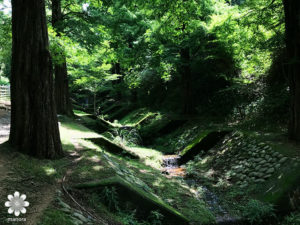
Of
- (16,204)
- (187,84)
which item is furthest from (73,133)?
(187,84)

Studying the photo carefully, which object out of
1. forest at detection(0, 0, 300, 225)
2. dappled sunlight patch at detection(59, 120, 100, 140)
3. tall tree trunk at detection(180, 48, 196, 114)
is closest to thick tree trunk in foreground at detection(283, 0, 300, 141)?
forest at detection(0, 0, 300, 225)

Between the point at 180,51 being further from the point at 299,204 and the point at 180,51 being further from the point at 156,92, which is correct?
the point at 299,204

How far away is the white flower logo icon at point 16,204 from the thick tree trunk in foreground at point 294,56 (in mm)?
7544

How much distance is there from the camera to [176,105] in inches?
710

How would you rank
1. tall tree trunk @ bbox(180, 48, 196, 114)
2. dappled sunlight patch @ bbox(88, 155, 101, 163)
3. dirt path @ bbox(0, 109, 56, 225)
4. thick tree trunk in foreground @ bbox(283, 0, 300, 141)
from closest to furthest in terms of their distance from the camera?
dirt path @ bbox(0, 109, 56, 225)
dappled sunlight patch @ bbox(88, 155, 101, 163)
thick tree trunk in foreground @ bbox(283, 0, 300, 141)
tall tree trunk @ bbox(180, 48, 196, 114)

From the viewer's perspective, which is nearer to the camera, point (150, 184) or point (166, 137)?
point (150, 184)

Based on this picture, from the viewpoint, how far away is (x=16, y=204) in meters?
3.14

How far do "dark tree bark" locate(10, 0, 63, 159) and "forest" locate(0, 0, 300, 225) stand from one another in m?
0.02

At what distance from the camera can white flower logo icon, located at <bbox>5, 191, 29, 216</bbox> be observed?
9.81 ft

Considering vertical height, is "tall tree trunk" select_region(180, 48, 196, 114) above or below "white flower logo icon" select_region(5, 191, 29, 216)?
above

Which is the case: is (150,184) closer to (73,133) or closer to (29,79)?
(29,79)

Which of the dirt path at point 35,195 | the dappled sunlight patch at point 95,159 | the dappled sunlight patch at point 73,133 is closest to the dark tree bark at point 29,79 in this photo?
the dirt path at point 35,195

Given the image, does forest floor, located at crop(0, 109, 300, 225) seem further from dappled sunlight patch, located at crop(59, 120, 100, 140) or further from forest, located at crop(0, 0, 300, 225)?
dappled sunlight patch, located at crop(59, 120, 100, 140)

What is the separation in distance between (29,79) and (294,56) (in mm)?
7515
